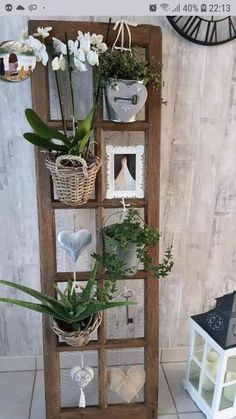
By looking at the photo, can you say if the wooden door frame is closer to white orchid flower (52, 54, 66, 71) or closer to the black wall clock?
white orchid flower (52, 54, 66, 71)

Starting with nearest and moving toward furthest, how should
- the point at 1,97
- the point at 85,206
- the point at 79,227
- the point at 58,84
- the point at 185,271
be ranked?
the point at 58,84 < the point at 85,206 < the point at 1,97 < the point at 79,227 < the point at 185,271

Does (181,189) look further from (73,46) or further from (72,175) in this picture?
(73,46)

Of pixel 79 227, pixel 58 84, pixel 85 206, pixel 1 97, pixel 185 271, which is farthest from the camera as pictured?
pixel 185 271

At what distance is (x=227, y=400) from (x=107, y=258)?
29.1 inches

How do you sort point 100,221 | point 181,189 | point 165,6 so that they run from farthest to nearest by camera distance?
1. point 181,189
2. point 100,221
3. point 165,6

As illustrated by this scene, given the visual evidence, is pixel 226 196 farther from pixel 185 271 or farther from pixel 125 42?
pixel 125 42

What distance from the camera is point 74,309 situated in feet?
4.47

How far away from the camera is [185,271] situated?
69.8 inches

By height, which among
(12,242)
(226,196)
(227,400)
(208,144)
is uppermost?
(208,144)

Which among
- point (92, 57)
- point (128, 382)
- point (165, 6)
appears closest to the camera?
point (165, 6)

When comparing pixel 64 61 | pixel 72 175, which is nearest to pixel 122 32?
pixel 64 61

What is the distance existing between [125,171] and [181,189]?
1.06 feet

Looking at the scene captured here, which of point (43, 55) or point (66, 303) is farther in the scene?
point (66, 303)

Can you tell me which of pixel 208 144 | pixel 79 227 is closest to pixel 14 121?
pixel 79 227
